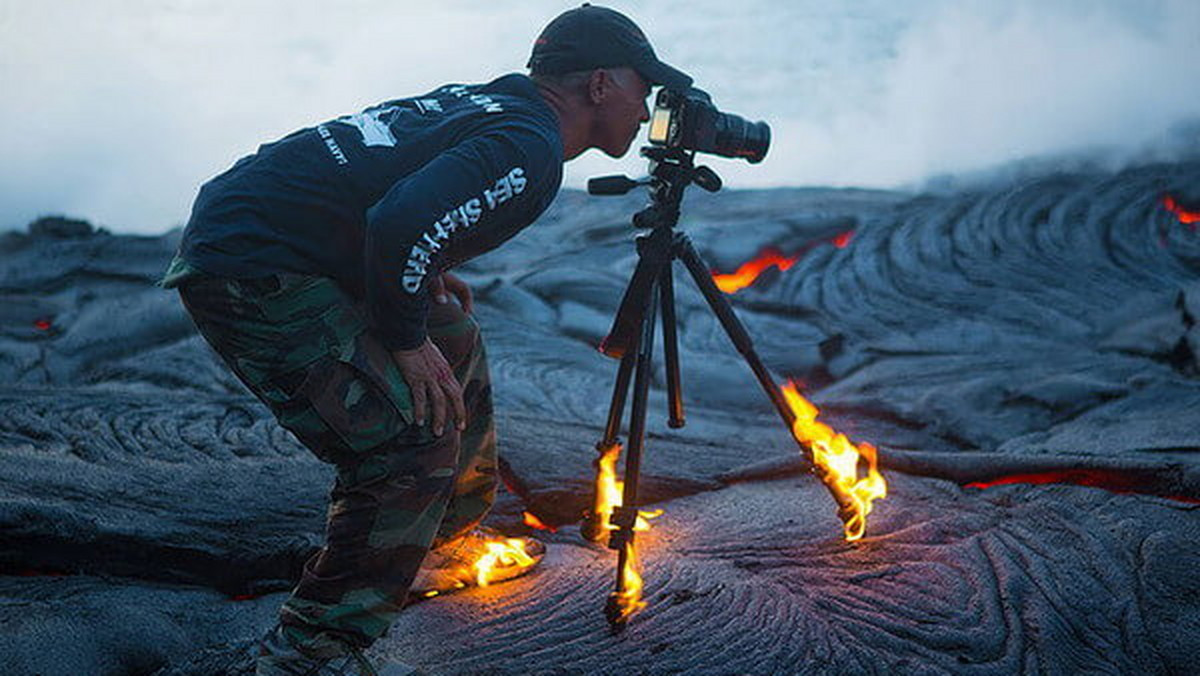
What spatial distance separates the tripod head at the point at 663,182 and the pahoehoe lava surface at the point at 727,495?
114 centimetres

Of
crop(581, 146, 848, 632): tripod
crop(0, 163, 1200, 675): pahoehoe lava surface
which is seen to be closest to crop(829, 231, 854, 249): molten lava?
crop(0, 163, 1200, 675): pahoehoe lava surface

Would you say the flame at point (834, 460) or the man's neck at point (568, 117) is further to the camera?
the flame at point (834, 460)

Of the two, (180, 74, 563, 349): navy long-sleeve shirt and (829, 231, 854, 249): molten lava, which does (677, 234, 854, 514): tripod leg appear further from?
(829, 231, 854, 249): molten lava

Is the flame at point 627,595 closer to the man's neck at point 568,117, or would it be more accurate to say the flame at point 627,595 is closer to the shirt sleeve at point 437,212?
the shirt sleeve at point 437,212

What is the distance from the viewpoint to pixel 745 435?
5.36 metres

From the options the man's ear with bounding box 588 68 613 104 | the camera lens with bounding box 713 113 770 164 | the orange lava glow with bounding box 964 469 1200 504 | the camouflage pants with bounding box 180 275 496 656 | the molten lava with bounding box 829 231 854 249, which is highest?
the man's ear with bounding box 588 68 613 104

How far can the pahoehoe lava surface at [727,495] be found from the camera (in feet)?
7.53

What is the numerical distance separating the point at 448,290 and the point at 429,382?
856 millimetres

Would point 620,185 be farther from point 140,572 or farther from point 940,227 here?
point 940,227

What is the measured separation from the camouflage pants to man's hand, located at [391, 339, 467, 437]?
25 mm

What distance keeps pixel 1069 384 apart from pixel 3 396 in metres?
5.82

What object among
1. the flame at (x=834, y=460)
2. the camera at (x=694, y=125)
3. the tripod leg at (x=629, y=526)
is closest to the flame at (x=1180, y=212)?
the flame at (x=834, y=460)

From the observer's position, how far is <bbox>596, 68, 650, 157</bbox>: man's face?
2350 millimetres

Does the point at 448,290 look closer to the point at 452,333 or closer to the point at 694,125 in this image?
the point at 452,333
